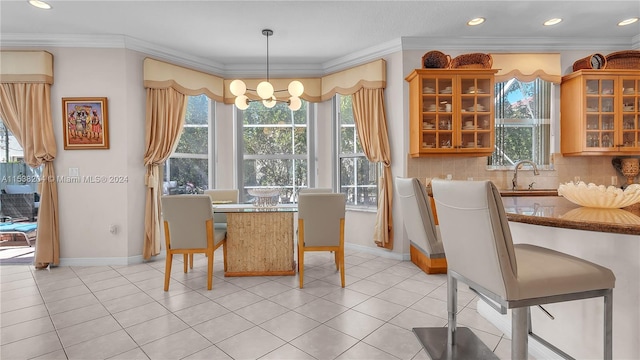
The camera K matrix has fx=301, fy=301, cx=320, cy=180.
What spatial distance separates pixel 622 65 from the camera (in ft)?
11.5

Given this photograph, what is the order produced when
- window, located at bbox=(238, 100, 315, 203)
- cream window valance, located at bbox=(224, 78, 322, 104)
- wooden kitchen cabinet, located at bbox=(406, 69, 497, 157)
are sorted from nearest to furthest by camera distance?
wooden kitchen cabinet, located at bbox=(406, 69, 497, 157) < cream window valance, located at bbox=(224, 78, 322, 104) < window, located at bbox=(238, 100, 315, 203)

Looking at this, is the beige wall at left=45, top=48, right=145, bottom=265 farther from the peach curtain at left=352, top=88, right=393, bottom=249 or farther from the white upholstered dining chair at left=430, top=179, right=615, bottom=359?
the white upholstered dining chair at left=430, top=179, right=615, bottom=359

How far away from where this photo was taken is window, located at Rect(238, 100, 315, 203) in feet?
15.2

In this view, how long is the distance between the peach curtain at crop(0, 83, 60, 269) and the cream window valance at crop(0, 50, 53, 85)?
0.21 feet

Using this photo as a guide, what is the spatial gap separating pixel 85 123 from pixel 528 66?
5.34 meters

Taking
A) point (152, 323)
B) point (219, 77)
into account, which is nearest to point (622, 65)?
point (219, 77)

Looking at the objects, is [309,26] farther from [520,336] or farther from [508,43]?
[520,336]

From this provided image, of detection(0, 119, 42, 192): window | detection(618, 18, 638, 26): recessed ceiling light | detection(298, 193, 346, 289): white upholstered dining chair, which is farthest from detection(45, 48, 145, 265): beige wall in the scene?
detection(618, 18, 638, 26): recessed ceiling light

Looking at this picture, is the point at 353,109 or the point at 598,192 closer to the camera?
the point at 598,192

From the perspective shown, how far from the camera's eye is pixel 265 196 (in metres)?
3.35

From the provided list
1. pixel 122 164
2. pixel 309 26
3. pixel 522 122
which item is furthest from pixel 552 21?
pixel 122 164

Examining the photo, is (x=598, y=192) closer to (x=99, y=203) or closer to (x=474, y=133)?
(x=474, y=133)

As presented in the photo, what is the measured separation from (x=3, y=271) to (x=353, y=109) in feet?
14.9

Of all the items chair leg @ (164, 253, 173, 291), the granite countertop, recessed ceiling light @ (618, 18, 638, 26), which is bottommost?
chair leg @ (164, 253, 173, 291)
